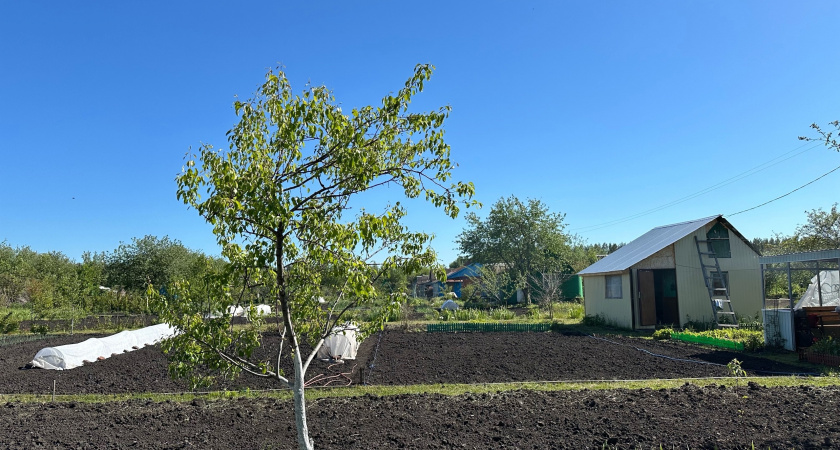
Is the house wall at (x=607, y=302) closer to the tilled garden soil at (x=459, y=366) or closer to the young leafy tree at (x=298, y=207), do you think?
the tilled garden soil at (x=459, y=366)

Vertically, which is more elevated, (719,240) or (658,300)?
(719,240)

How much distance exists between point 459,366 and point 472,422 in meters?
4.87

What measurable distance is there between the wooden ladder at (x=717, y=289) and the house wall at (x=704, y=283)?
0.77ft

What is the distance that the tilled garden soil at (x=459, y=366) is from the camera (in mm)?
9783

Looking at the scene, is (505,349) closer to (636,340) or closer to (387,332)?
(636,340)

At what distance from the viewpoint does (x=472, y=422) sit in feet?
20.5

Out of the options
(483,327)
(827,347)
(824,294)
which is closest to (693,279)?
(824,294)

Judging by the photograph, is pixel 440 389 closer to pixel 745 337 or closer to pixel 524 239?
pixel 745 337

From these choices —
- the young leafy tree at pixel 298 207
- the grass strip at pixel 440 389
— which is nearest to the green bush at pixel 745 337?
the grass strip at pixel 440 389

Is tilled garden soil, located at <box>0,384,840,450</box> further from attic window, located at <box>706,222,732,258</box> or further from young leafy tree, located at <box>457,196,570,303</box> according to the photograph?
young leafy tree, located at <box>457,196,570,303</box>

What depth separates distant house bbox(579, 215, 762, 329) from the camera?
1831cm

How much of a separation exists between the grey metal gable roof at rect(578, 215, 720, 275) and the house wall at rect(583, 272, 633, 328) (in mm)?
430

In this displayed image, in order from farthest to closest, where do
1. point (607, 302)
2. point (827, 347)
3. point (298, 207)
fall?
point (607, 302) → point (827, 347) → point (298, 207)

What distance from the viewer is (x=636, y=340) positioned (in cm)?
1525
